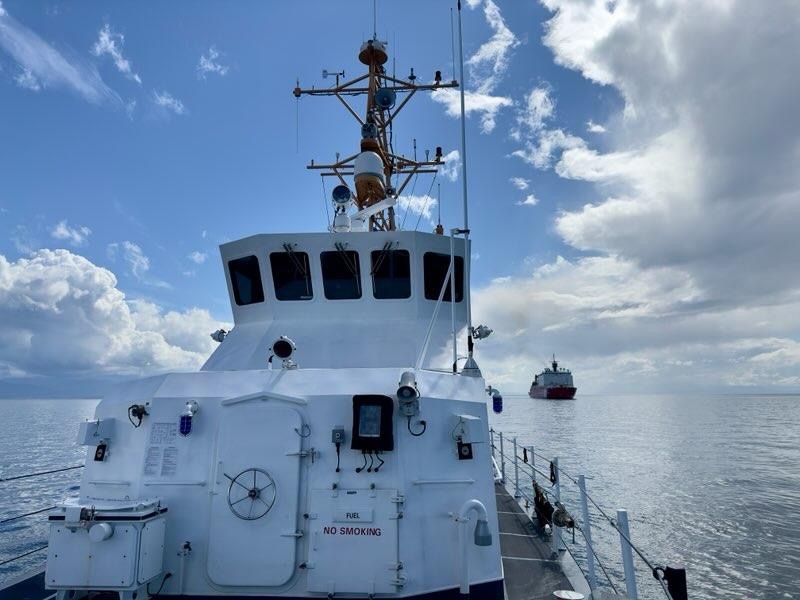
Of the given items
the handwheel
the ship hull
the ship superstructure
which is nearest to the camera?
the ship superstructure

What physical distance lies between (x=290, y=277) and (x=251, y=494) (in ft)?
14.8

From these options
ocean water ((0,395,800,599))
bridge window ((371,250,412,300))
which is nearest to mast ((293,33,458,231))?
bridge window ((371,250,412,300))

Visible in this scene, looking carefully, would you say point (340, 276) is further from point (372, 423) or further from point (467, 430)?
point (467, 430)

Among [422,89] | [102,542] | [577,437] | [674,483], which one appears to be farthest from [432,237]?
[577,437]

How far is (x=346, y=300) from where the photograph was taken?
8.80 metres

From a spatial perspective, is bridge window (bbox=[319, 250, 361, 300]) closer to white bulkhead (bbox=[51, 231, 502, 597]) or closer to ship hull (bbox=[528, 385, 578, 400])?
white bulkhead (bbox=[51, 231, 502, 597])

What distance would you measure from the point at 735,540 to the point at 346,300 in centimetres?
1453

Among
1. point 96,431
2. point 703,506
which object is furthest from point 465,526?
point 703,506

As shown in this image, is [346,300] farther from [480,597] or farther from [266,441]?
[480,597]

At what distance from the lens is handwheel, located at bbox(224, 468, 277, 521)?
523 centimetres

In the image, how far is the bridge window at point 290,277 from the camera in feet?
29.0

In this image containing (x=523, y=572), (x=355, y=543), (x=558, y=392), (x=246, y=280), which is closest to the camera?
(x=355, y=543)

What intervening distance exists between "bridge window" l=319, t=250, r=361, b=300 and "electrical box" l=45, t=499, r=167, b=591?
192 inches

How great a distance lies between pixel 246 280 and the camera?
930cm
